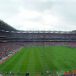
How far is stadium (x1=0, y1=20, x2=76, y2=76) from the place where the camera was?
32.7 meters

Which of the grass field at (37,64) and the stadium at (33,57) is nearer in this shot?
the stadium at (33,57)

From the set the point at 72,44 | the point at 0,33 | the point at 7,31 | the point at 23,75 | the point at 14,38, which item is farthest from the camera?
the point at 72,44

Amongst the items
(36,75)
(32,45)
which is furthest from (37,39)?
(36,75)

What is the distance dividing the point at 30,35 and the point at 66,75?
43771mm

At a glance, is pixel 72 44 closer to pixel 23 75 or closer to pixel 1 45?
Answer: pixel 1 45

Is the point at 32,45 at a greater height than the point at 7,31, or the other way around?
the point at 7,31

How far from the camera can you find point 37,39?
72.8m

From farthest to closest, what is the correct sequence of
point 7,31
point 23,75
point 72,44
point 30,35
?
point 72,44, point 7,31, point 30,35, point 23,75

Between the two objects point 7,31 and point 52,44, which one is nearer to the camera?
point 7,31

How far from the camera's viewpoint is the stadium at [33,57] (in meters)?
32.7

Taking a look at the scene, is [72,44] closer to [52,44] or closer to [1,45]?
[52,44]

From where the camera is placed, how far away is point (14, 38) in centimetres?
6172

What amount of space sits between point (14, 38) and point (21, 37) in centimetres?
401

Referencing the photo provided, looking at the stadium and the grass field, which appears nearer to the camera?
the stadium
